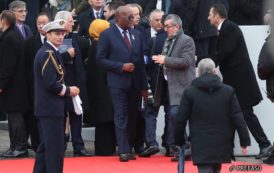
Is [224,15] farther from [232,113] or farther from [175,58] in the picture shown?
[232,113]

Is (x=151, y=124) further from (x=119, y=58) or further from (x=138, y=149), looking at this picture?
(x=119, y=58)

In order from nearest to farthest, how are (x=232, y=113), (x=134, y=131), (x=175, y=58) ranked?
(x=232, y=113), (x=175, y=58), (x=134, y=131)

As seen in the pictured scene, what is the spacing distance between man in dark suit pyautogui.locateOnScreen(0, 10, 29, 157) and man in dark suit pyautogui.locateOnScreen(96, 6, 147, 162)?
4.62 feet

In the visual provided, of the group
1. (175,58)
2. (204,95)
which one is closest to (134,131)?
(175,58)

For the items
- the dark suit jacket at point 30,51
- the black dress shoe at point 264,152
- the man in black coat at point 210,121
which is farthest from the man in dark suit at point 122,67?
the man in black coat at point 210,121

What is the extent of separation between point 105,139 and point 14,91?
62.6 inches

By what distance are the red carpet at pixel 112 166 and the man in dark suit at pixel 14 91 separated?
0.46 metres

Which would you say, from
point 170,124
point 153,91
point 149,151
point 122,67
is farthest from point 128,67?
point 149,151

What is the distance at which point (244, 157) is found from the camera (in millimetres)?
15680

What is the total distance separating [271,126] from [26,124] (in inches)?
152

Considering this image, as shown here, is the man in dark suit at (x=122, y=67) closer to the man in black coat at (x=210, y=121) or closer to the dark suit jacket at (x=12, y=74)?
the dark suit jacket at (x=12, y=74)

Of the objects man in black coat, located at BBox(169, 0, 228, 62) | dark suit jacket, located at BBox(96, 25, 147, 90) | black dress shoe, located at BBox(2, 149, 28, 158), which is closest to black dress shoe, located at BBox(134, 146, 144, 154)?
dark suit jacket, located at BBox(96, 25, 147, 90)

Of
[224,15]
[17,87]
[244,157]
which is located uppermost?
[224,15]

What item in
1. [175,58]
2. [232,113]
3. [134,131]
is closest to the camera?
[232,113]
